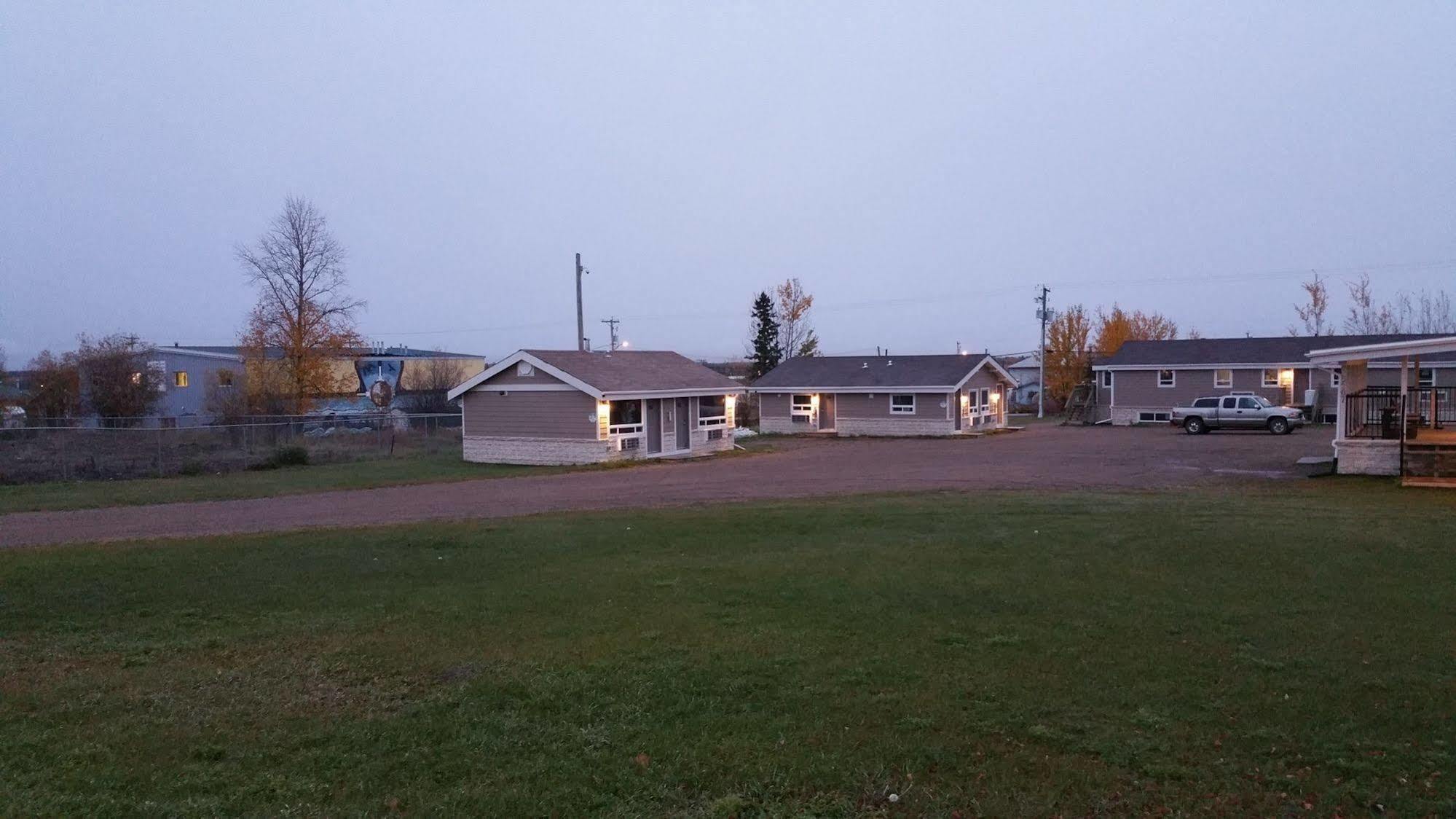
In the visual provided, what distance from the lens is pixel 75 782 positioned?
541 cm

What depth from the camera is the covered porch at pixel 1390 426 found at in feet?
67.6

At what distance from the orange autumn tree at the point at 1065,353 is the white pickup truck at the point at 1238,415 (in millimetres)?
24092

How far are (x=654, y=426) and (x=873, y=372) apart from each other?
628 inches

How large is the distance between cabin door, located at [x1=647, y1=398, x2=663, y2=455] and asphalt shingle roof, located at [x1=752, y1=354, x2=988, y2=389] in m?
14.0

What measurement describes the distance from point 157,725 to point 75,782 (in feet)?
3.39

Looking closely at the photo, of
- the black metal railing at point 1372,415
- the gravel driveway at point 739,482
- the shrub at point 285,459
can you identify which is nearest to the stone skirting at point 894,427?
the gravel driveway at point 739,482

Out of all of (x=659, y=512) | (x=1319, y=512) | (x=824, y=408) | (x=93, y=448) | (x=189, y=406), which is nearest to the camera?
(x=1319, y=512)

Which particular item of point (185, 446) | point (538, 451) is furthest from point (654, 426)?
point (185, 446)

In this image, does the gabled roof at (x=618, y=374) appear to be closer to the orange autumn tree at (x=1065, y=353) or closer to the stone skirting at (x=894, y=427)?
the stone skirting at (x=894, y=427)

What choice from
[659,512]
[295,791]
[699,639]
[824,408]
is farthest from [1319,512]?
[824,408]

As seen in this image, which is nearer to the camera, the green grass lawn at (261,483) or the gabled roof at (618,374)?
the green grass lawn at (261,483)

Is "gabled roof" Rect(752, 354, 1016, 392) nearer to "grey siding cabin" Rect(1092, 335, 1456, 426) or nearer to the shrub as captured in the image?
"grey siding cabin" Rect(1092, 335, 1456, 426)

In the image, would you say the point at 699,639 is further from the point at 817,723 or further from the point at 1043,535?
the point at 1043,535

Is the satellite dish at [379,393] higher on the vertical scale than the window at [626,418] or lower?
higher
